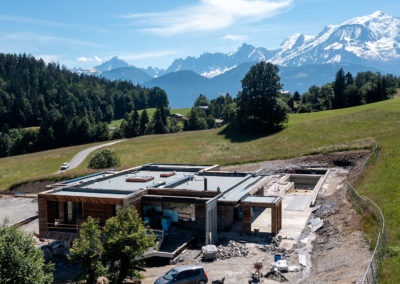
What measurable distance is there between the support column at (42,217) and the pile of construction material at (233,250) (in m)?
14.6

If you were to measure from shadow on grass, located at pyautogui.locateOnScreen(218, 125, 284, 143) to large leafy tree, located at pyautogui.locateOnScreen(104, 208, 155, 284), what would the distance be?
65.2m

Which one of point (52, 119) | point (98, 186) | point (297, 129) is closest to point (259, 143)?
point (297, 129)

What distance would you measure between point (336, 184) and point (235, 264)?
2728cm

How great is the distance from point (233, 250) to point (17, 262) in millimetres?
15197

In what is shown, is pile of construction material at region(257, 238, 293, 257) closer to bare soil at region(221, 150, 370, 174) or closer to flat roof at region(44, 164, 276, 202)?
flat roof at region(44, 164, 276, 202)

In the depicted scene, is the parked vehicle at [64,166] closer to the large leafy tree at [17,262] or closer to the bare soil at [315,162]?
the bare soil at [315,162]

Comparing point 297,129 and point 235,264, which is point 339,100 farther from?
point 235,264

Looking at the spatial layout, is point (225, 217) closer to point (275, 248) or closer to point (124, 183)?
point (275, 248)

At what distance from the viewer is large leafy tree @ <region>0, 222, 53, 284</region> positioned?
2005 centimetres

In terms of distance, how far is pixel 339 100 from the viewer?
123438mm

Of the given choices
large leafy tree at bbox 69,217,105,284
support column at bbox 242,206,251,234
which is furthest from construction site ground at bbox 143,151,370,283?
large leafy tree at bbox 69,217,105,284

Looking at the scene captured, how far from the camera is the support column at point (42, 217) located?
3170 cm

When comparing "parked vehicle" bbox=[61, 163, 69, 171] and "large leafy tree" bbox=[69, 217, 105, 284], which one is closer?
"large leafy tree" bbox=[69, 217, 105, 284]

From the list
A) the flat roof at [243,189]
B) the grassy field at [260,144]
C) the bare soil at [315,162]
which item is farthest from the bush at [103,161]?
the flat roof at [243,189]
